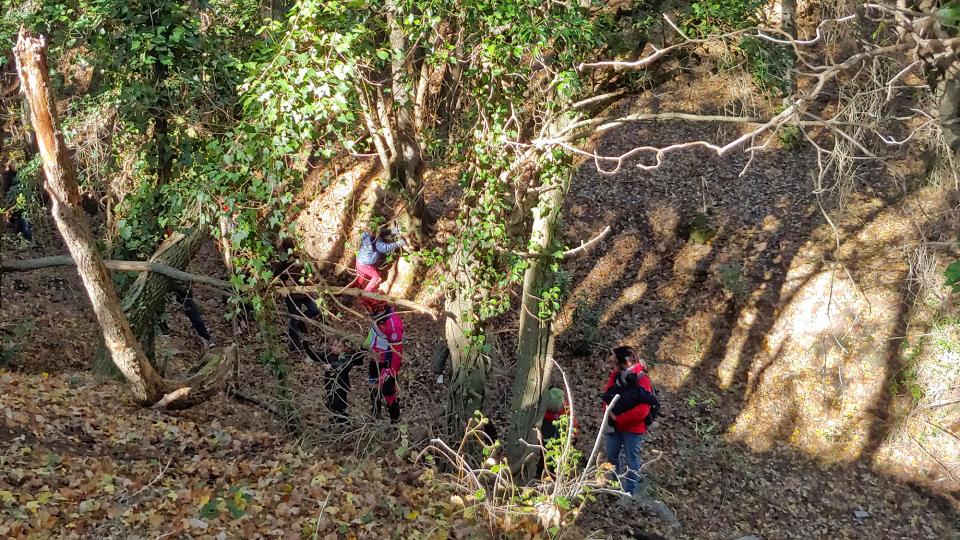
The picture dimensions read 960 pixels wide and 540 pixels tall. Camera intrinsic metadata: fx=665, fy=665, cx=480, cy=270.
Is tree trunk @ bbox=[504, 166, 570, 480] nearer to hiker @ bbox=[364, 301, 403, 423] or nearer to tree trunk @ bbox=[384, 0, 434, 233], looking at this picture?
hiker @ bbox=[364, 301, 403, 423]

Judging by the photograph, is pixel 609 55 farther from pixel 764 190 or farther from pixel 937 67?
pixel 764 190

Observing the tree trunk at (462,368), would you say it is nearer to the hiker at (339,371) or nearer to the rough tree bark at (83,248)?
the hiker at (339,371)

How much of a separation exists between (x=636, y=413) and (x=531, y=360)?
4.70ft

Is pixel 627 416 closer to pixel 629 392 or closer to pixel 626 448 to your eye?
pixel 629 392

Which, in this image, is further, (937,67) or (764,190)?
(764,190)

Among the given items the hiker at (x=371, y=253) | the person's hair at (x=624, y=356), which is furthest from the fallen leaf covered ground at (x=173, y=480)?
the person's hair at (x=624, y=356)

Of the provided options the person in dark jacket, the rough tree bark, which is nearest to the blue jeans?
the person in dark jacket

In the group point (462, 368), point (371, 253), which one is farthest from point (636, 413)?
point (371, 253)

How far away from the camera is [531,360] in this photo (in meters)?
7.54

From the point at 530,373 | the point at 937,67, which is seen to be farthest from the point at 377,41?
the point at 937,67

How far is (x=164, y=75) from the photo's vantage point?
24.7 feet

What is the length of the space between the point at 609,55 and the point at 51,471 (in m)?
7.02

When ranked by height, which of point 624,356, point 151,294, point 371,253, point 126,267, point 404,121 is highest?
point 404,121

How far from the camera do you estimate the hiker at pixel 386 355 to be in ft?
24.7
